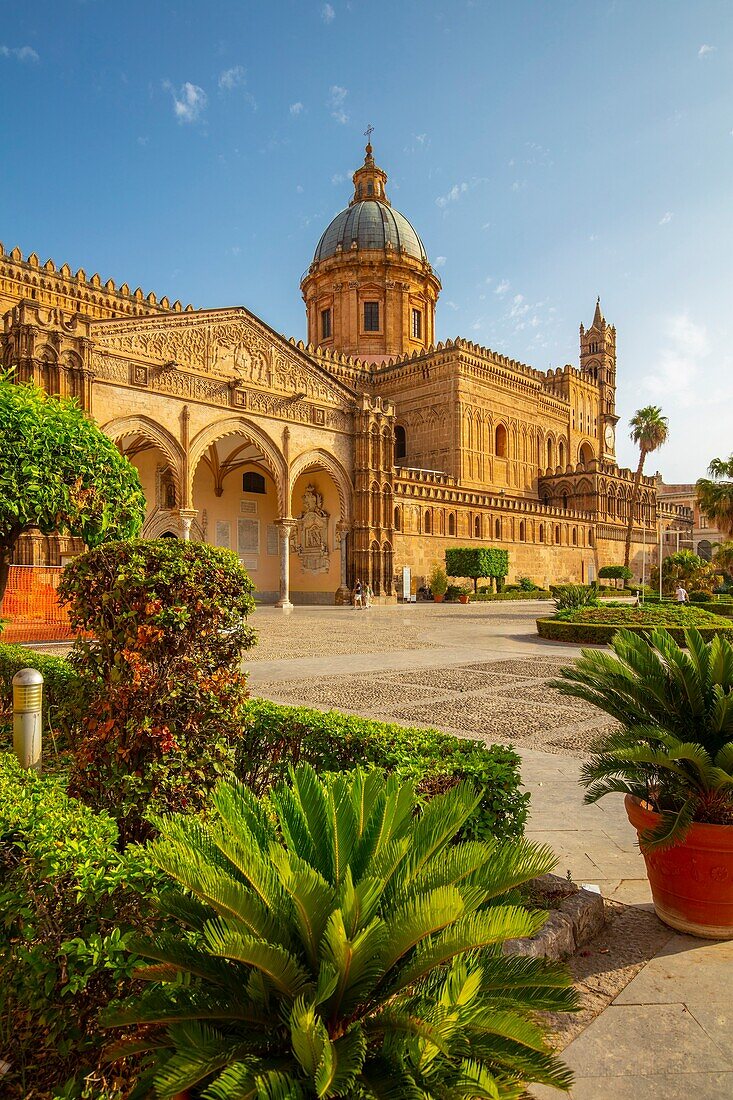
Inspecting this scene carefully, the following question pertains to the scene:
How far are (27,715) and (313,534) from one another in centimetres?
2719

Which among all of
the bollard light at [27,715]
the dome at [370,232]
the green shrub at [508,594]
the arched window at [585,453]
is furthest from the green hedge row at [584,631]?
the arched window at [585,453]

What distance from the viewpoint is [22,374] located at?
19.1 meters

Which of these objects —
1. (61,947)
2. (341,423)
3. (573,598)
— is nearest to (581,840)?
(61,947)

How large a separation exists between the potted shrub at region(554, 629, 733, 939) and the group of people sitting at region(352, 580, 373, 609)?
24326mm

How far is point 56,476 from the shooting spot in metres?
10.5

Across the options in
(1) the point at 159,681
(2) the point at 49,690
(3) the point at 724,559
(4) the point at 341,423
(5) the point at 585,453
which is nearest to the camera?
(1) the point at 159,681

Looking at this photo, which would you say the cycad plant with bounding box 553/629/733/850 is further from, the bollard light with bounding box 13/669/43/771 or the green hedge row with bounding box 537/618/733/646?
Answer: the green hedge row with bounding box 537/618/733/646

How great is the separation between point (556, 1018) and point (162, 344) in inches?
946

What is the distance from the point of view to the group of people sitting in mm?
27672

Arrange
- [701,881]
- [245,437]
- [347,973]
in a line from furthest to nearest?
[245,437]
[701,881]
[347,973]

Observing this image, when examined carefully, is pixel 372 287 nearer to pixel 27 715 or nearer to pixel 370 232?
pixel 370 232

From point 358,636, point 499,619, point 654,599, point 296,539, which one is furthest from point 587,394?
point 358,636

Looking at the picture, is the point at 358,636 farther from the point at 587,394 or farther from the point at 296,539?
the point at 587,394

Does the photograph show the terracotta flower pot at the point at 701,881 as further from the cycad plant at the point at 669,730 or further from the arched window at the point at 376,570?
the arched window at the point at 376,570
